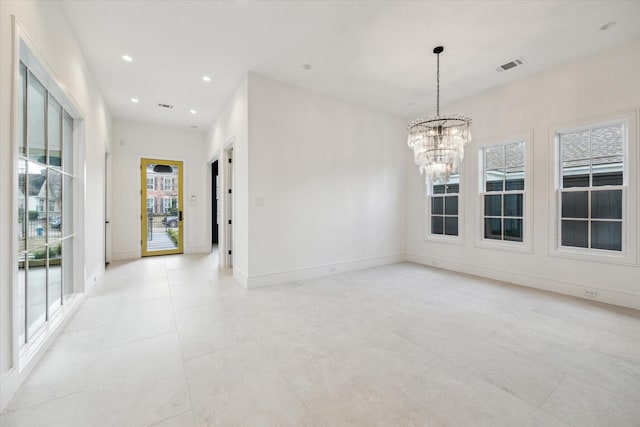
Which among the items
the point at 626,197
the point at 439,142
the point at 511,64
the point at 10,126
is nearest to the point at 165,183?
the point at 10,126

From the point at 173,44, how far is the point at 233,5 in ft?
3.90

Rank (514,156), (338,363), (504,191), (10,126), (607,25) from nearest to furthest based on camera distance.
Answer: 1. (10,126)
2. (338,363)
3. (607,25)
4. (514,156)
5. (504,191)

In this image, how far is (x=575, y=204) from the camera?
12.8ft

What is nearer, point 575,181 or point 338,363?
point 338,363

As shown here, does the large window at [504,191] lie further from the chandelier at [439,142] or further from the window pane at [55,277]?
the window pane at [55,277]

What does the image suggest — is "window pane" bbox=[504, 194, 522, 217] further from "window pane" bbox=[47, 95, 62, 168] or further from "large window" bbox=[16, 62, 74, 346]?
"window pane" bbox=[47, 95, 62, 168]

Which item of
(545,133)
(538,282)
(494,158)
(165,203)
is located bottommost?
(538,282)

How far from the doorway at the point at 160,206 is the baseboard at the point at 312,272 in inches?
156

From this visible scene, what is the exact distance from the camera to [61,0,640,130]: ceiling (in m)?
2.80

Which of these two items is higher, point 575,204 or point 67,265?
point 575,204

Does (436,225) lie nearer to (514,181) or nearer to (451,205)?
(451,205)

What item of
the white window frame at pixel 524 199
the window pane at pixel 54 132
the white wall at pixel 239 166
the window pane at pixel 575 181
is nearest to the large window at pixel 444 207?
the white window frame at pixel 524 199

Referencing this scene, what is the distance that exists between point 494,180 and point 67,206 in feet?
21.3

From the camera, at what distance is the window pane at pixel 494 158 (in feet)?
15.3
